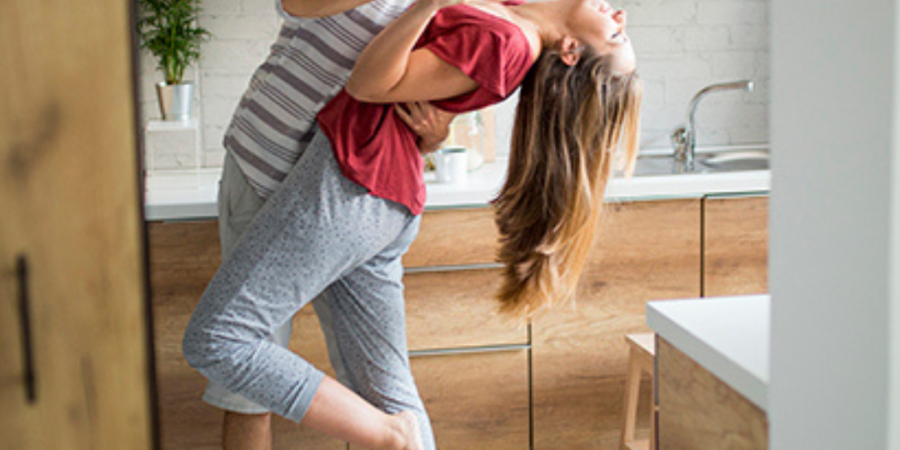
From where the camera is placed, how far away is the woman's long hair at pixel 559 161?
1.70 meters

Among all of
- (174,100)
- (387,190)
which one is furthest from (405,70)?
(174,100)

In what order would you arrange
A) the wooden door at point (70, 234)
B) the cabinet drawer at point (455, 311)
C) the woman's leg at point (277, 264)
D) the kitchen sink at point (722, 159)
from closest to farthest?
1. the wooden door at point (70, 234)
2. the woman's leg at point (277, 264)
3. the cabinet drawer at point (455, 311)
4. the kitchen sink at point (722, 159)

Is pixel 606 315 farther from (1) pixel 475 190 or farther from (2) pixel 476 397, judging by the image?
(1) pixel 475 190

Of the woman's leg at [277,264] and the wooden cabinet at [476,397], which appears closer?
the woman's leg at [277,264]

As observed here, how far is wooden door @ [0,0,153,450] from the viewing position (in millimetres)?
325

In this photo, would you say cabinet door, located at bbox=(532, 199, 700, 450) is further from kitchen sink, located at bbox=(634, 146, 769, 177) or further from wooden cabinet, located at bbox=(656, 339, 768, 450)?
wooden cabinet, located at bbox=(656, 339, 768, 450)

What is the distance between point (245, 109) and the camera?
172 centimetres

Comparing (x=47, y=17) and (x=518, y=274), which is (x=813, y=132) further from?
(x=518, y=274)

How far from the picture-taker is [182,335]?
2420mm

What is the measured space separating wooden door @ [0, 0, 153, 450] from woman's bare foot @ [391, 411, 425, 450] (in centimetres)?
148

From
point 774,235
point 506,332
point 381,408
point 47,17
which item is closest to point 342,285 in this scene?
point 381,408

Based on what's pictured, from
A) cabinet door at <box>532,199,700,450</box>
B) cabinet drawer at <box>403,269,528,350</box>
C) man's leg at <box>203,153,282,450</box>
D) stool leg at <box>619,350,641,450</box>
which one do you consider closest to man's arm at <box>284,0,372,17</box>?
man's leg at <box>203,153,282,450</box>

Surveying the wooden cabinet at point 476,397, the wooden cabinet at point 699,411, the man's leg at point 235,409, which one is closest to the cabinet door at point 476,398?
the wooden cabinet at point 476,397

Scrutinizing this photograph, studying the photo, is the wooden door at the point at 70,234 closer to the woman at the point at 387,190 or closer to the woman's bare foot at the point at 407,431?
the woman at the point at 387,190
